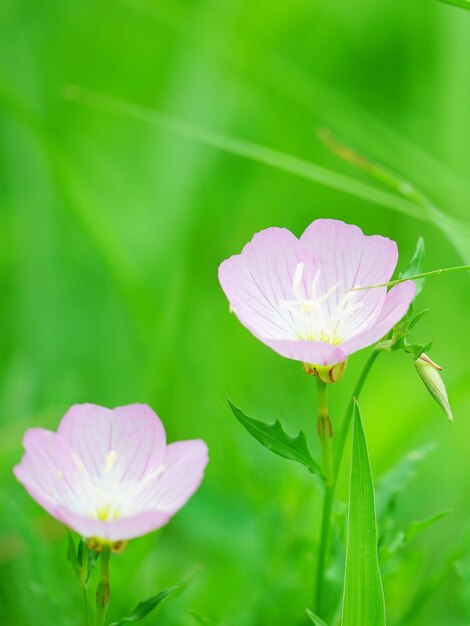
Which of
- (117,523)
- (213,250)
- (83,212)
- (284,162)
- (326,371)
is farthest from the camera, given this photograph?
(213,250)

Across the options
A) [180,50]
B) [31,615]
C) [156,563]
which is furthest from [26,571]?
[180,50]

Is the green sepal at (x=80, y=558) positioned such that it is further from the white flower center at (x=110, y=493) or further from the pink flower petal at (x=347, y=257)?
the pink flower petal at (x=347, y=257)

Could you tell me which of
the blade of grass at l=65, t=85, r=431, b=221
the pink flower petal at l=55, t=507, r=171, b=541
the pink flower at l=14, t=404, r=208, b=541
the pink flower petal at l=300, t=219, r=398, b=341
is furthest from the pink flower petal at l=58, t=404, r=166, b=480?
the blade of grass at l=65, t=85, r=431, b=221

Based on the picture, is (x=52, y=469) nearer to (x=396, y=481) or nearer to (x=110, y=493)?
(x=110, y=493)

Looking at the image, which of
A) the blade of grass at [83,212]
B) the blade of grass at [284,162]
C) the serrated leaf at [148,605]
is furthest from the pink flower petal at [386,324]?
the blade of grass at [83,212]

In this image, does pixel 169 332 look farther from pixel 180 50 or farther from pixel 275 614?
pixel 180 50

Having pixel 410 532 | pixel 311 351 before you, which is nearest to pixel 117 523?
pixel 311 351
